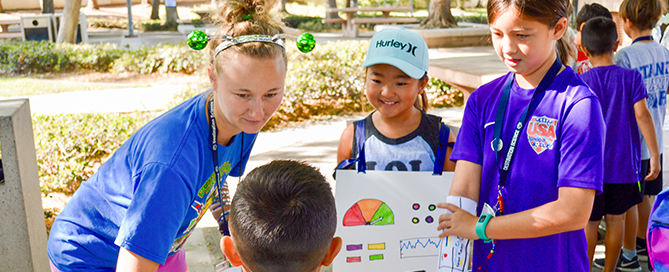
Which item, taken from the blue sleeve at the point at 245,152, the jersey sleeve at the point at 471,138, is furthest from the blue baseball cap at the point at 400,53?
the blue sleeve at the point at 245,152

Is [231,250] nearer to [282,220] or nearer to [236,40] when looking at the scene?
[282,220]

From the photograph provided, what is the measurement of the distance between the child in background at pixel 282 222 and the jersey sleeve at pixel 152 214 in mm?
182

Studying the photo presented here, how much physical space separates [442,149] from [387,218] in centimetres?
39

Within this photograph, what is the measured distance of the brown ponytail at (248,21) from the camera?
6.14ft

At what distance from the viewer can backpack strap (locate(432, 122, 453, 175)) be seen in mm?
2244

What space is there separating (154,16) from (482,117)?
30.9 metres

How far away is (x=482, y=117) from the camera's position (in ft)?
5.91

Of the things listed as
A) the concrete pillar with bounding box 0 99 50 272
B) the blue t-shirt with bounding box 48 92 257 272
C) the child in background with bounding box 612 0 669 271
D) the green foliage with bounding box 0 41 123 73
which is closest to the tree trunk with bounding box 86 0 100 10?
the green foliage with bounding box 0 41 123 73

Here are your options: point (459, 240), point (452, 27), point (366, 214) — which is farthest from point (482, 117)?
point (452, 27)

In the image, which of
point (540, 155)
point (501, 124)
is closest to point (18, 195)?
point (501, 124)

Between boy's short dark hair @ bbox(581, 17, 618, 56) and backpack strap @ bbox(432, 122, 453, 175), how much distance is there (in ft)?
4.61

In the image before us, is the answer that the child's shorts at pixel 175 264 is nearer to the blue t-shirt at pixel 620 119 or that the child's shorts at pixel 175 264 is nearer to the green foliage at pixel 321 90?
the blue t-shirt at pixel 620 119

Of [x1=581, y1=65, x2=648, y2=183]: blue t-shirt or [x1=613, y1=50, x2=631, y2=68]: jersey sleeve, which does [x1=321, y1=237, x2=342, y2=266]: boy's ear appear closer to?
[x1=581, y1=65, x2=648, y2=183]: blue t-shirt

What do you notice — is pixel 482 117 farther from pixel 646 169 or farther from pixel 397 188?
pixel 646 169
